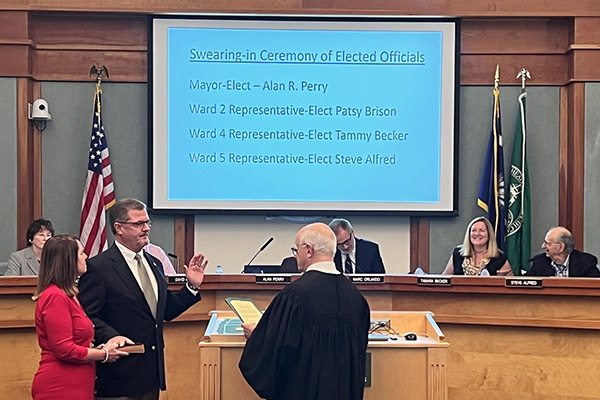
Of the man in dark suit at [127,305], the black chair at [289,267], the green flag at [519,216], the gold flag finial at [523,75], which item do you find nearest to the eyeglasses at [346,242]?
the black chair at [289,267]

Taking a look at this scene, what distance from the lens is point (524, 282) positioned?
16.4 ft

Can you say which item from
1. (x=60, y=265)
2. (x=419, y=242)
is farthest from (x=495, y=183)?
(x=60, y=265)

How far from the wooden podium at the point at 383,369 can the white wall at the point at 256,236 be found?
3.76m

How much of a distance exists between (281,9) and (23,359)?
3.89 m

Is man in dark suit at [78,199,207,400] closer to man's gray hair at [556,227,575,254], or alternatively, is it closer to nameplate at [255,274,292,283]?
nameplate at [255,274,292,283]

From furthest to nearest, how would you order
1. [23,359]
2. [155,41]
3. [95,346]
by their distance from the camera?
1. [155,41]
2. [23,359]
3. [95,346]

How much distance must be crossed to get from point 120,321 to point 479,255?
3126 millimetres

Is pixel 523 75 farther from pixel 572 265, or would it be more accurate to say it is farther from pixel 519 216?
pixel 572 265

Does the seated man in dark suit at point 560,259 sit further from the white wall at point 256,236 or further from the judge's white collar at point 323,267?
the judge's white collar at point 323,267

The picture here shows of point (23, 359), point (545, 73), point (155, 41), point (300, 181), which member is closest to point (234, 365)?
point (23, 359)

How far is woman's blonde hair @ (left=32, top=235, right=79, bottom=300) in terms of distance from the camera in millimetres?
3600

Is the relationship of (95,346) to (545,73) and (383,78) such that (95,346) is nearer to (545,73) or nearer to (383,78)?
(383,78)

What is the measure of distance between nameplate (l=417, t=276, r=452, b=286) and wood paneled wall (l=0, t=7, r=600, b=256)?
257cm

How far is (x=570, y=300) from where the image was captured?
498 cm
